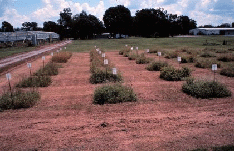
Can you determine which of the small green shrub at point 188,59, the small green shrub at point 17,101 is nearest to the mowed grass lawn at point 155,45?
the small green shrub at point 188,59

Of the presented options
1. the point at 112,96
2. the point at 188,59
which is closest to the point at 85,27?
the point at 188,59

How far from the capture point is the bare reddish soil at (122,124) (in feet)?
15.3

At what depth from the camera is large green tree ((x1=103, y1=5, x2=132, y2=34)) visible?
289 feet

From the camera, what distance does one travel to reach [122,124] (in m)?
5.61

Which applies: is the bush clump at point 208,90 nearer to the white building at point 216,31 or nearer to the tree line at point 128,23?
the tree line at point 128,23

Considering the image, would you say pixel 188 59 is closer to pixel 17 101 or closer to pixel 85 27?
pixel 17 101

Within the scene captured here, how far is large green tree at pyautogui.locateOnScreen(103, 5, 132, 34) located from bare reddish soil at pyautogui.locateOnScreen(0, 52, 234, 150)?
3223 inches

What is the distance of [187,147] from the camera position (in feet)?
14.4

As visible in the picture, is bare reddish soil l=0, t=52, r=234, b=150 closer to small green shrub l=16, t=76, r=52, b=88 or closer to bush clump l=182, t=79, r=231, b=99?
bush clump l=182, t=79, r=231, b=99

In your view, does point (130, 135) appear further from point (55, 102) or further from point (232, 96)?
point (232, 96)

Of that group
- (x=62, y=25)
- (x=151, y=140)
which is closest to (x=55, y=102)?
(x=151, y=140)

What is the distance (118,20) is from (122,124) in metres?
85.0

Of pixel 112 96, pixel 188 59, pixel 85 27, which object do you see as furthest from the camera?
pixel 85 27

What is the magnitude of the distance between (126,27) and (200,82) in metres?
83.1
